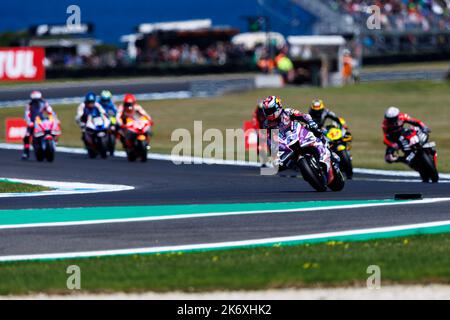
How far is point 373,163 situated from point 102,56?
103 ft

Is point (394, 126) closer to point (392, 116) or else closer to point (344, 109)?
point (392, 116)

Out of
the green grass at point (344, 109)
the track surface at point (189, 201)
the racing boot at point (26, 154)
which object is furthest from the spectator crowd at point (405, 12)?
the track surface at point (189, 201)

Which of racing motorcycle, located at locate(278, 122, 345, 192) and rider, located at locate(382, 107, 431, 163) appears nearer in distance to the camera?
racing motorcycle, located at locate(278, 122, 345, 192)

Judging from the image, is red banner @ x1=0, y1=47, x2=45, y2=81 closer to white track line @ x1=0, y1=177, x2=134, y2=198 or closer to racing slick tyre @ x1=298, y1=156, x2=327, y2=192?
white track line @ x1=0, y1=177, x2=134, y2=198

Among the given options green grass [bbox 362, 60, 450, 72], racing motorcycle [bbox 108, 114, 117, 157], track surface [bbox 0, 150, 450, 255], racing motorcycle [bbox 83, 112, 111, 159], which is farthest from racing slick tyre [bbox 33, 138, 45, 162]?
green grass [bbox 362, 60, 450, 72]

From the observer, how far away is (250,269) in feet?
35.3

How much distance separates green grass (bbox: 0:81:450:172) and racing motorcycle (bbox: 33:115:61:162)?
15.0 feet

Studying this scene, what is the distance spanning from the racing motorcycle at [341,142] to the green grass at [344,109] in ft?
21.4

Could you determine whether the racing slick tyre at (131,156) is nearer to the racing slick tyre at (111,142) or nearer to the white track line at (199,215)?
the racing slick tyre at (111,142)

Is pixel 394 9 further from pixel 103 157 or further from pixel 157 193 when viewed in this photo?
pixel 157 193

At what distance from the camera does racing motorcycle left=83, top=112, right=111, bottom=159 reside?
1013 inches
